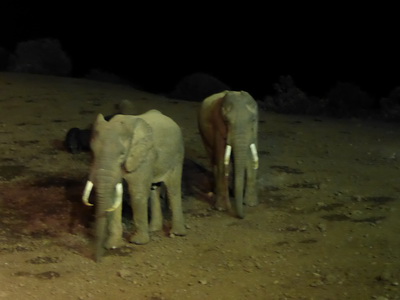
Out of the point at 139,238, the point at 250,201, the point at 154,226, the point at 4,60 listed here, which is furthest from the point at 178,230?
the point at 4,60

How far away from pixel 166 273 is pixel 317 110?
1028 cm

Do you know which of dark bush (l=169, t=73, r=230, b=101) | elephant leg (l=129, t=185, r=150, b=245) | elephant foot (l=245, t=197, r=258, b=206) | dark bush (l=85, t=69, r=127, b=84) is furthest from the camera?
dark bush (l=85, t=69, r=127, b=84)

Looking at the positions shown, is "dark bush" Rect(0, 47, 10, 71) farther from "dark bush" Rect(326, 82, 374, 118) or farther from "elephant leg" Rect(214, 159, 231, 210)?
"elephant leg" Rect(214, 159, 231, 210)

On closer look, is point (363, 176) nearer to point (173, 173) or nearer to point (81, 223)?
point (173, 173)

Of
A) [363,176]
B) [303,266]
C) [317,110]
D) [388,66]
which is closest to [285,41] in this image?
[388,66]

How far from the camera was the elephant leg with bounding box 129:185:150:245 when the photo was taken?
216 inches

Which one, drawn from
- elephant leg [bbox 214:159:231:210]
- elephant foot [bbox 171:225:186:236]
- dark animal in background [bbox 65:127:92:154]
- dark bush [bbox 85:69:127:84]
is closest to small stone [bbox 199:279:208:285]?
elephant foot [bbox 171:225:186:236]

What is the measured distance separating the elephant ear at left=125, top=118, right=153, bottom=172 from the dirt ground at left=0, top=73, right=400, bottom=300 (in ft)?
2.65

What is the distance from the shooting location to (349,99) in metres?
16.2

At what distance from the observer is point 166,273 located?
5.06m

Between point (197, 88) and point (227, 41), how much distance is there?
13.6 ft

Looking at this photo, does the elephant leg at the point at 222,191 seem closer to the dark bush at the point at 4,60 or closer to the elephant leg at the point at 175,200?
the elephant leg at the point at 175,200

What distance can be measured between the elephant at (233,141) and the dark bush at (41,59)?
37.8 feet

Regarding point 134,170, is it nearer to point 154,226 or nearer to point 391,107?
point 154,226
